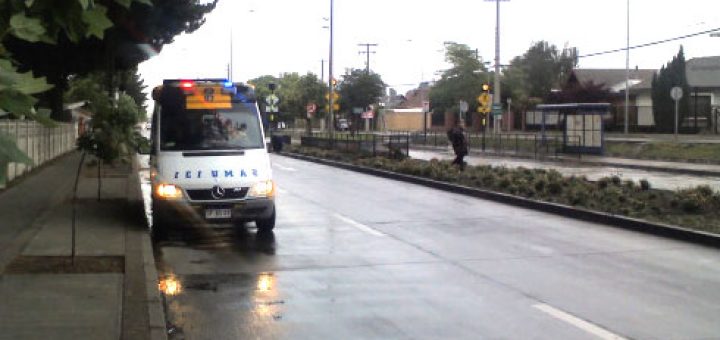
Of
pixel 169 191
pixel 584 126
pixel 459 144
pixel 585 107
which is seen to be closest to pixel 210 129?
pixel 169 191

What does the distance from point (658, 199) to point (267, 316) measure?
10.4 metres

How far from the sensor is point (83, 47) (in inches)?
1017

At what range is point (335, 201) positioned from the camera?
17391mm

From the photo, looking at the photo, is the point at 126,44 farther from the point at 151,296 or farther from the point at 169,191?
the point at 151,296

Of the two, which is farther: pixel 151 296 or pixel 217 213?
pixel 217 213

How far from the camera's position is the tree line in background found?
8.95ft

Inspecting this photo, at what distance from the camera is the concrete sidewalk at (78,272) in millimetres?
6246

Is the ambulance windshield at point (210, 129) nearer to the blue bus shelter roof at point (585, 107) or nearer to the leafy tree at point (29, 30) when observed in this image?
the leafy tree at point (29, 30)

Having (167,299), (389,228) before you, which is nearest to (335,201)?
(389,228)

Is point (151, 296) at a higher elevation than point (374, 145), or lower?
lower

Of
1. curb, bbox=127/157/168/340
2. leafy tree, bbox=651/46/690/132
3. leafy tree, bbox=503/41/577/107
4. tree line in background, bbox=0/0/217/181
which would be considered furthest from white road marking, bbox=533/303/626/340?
leafy tree, bbox=503/41/577/107

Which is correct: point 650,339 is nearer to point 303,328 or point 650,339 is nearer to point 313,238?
point 303,328

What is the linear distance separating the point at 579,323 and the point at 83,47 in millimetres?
22526

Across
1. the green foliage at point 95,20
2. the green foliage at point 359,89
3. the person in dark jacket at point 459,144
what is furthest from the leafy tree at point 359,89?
the green foliage at point 95,20
